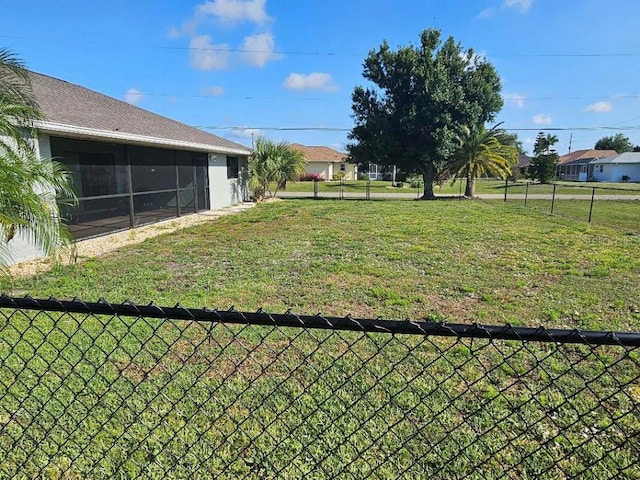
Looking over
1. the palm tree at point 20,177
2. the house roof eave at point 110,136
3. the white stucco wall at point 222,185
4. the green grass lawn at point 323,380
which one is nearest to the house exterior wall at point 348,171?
the white stucco wall at point 222,185

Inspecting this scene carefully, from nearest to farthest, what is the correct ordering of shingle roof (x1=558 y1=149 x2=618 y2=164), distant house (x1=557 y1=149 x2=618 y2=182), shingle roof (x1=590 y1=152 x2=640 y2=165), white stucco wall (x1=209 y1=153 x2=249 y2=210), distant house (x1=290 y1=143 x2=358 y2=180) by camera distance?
white stucco wall (x1=209 y1=153 x2=249 y2=210)
shingle roof (x1=590 y1=152 x2=640 y2=165)
distant house (x1=290 y1=143 x2=358 y2=180)
distant house (x1=557 y1=149 x2=618 y2=182)
shingle roof (x1=558 y1=149 x2=618 y2=164)

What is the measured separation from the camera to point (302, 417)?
104 inches

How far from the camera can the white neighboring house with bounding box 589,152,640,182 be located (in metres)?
47.2

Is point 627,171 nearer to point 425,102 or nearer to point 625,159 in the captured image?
point 625,159

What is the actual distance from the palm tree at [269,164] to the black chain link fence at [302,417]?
17221mm

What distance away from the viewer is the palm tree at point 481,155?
2158 cm

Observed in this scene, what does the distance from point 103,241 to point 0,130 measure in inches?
225

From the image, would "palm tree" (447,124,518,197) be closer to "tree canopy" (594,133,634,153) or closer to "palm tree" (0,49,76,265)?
"palm tree" (0,49,76,265)

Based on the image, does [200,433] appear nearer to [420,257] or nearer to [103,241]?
[420,257]

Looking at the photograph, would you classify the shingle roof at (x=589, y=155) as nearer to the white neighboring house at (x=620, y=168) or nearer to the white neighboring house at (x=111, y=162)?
the white neighboring house at (x=620, y=168)

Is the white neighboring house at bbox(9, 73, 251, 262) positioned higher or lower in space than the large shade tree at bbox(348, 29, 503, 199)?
lower

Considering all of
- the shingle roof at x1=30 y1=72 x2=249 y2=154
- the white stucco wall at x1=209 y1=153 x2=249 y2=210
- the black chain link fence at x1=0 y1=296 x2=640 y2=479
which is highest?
the shingle roof at x1=30 y1=72 x2=249 y2=154

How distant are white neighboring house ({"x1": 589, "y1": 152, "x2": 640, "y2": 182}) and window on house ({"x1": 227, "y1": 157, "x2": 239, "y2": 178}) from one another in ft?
158

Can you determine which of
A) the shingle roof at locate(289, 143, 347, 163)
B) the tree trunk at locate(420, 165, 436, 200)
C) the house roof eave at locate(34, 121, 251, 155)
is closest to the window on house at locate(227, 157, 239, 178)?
the house roof eave at locate(34, 121, 251, 155)
